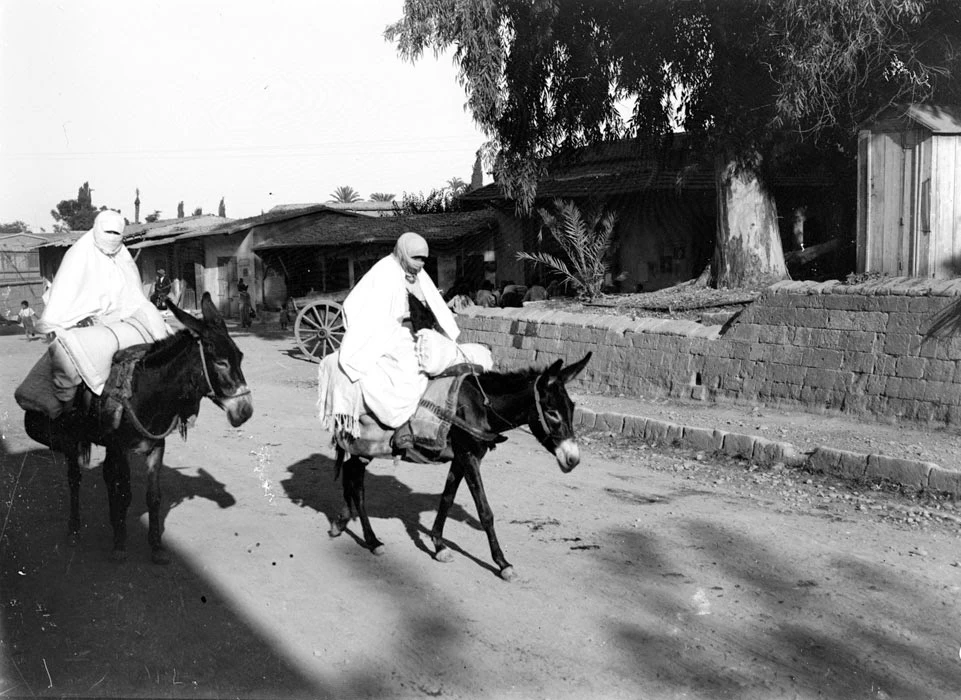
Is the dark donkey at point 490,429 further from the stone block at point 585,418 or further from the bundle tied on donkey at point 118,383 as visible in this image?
the stone block at point 585,418

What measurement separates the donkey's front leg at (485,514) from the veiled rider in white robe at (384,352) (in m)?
0.51

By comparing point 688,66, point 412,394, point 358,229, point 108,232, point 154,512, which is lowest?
point 154,512

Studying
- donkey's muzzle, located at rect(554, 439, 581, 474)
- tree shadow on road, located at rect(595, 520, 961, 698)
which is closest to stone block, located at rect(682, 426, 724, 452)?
tree shadow on road, located at rect(595, 520, 961, 698)

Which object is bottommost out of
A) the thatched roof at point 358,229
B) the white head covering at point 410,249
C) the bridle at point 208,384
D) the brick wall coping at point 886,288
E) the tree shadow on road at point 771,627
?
the tree shadow on road at point 771,627

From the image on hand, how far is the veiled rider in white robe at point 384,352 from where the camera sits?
545 centimetres

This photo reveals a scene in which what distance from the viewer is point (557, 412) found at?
4.88 meters

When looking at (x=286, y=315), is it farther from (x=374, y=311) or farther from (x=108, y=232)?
(x=374, y=311)

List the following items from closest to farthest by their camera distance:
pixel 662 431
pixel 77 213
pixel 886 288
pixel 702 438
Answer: pixel 702 438, pixel 886 288, pixel 662 431, pixel 77 213

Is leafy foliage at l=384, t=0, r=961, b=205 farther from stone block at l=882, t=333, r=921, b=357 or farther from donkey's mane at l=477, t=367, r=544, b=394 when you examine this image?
donkey's mane at l=477, t=367, r=544, b=394

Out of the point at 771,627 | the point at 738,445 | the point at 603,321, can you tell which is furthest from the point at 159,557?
the point at 603,321

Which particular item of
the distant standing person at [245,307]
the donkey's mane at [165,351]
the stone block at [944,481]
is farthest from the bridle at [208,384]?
the distant standing person at [245,307]

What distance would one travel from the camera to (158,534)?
17.9 feet

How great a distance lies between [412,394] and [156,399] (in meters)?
1.63

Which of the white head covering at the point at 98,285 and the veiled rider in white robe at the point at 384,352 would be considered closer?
the veiled rider in white robe at the point at 384,352
